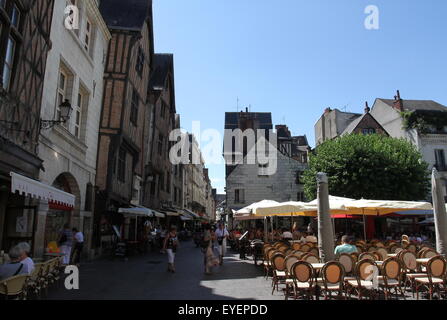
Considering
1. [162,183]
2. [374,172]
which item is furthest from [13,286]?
[162,183]

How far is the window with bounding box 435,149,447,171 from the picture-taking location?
28.3 metres

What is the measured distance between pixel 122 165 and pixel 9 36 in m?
10.0

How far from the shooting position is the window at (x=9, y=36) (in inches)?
283

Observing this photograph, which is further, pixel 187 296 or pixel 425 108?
pixel 425 108

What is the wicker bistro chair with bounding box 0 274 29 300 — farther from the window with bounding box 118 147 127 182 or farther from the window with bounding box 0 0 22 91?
the window with bounding box 118 147 127 182

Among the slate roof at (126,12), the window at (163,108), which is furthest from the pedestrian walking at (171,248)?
the window at (163,108)

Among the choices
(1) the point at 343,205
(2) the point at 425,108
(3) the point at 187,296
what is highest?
(2) the point at 425,108

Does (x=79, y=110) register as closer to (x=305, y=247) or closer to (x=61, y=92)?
(x=61, y=92)
